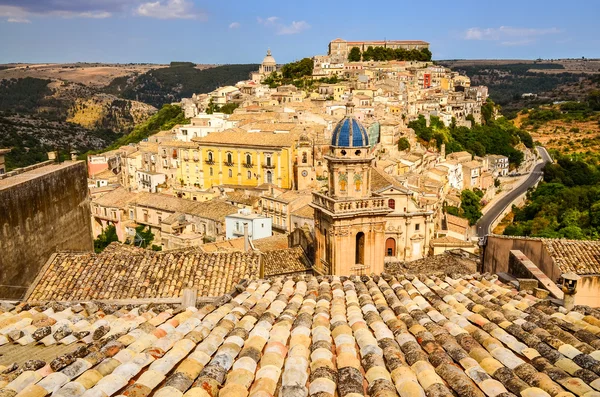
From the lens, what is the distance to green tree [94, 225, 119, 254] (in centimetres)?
3571

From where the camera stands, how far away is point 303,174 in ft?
138

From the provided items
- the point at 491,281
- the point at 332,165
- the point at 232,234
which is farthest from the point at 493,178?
the point at 491,281

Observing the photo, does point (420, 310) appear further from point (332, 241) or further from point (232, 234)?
point (232, 234)

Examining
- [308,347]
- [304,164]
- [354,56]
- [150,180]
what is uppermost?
[354,56]

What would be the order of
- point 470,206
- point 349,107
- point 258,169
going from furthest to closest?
point 470,206
point 258,169
point 349,107

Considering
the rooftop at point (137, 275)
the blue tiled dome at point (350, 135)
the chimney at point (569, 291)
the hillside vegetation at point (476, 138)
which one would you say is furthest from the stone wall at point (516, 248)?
the hillside vegetation at point (476, 138)

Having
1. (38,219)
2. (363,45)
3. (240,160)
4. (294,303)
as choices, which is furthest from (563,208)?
(363,45)

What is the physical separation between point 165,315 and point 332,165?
44.9ft

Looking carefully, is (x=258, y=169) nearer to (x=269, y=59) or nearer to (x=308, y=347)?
(x=308, y=347)

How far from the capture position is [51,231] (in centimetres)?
1189

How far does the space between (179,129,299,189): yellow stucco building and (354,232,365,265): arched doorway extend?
79.8 feet

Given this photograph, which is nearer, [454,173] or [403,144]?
[454,173]

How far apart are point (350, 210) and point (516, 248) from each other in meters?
6.28

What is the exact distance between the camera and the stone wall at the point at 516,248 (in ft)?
41.5
